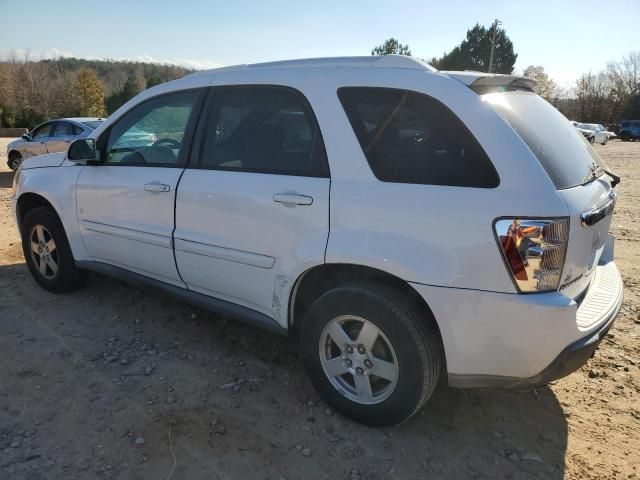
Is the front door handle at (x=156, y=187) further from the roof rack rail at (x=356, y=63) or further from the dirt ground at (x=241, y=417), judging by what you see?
the dirt ground at (x=241, y=417)

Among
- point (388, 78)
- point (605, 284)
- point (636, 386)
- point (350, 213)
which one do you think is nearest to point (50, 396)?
point (350, 213)

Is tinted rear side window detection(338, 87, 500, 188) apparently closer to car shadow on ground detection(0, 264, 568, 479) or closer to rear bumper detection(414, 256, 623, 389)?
rear bumper detection(414, 256, 623, 389)

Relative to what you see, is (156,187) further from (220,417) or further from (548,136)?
(548,136)

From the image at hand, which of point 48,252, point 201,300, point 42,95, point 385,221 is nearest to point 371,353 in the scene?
point 385,221

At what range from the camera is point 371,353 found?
2.50 m

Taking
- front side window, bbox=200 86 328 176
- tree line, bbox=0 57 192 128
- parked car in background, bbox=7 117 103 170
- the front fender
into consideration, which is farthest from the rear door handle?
tree line, bbox=0 57 192 128

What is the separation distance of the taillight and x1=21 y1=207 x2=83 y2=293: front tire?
11.6 feet

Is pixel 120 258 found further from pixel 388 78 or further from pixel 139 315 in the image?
pixel 388 78

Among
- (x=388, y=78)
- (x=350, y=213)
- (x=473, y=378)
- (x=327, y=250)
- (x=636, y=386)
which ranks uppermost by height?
(x=388, y=78)

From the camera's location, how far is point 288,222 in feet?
8.62

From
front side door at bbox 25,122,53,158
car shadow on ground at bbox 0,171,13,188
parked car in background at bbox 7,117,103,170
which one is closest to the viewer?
car shadow on ground at bbox 0,171,13,188

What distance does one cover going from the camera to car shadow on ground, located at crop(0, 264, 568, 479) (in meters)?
2.36

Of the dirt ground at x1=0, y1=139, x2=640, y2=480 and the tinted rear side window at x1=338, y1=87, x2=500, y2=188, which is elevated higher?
the tinted rear side window at x1=338, y1=87, x2=500, y2=188

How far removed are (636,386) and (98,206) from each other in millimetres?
3872
